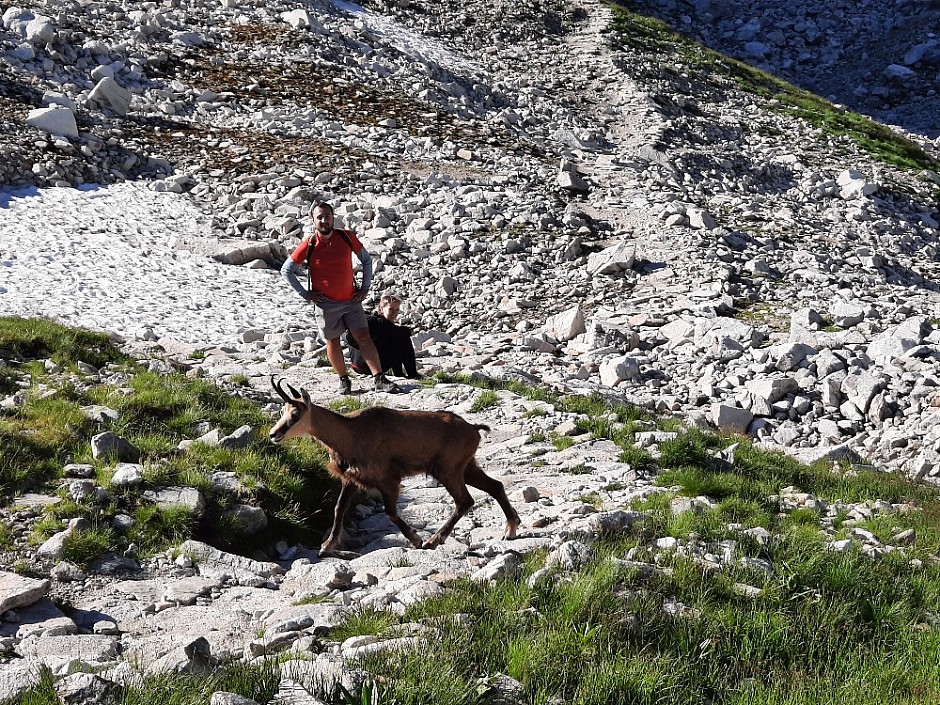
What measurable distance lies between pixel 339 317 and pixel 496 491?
5.32 m

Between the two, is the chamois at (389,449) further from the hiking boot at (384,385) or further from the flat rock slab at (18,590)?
the hiking boot at (384,385)

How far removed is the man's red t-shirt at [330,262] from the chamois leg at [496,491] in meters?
4.74

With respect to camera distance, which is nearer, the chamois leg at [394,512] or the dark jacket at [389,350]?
the chamois leg at [394,512]

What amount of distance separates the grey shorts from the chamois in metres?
4.78

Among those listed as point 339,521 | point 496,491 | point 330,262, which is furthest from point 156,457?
point 330,262

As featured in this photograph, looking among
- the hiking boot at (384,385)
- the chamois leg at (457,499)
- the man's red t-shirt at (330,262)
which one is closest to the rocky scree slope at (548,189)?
the hiking boot at (384,385)

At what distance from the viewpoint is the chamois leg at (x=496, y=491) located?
→ 24.2 feet

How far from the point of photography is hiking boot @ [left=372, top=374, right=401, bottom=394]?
12414mm

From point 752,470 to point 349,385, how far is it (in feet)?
17.9

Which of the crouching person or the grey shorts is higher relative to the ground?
the grey shorts

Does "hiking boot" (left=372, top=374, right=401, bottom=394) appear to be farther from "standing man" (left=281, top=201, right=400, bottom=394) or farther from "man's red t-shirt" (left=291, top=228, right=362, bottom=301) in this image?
"man's red t-shirt" (left=291, top=228, right=362, bottom=301)

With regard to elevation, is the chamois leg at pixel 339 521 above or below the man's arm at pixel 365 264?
below

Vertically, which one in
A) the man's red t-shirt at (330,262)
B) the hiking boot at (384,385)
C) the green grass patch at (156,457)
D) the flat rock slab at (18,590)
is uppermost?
the man's red t-shirt at (330,262)

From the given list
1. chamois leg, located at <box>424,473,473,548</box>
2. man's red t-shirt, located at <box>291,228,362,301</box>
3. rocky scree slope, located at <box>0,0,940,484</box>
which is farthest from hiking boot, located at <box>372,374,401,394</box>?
chamois leg, located at <box>424,473,473,548</box>
